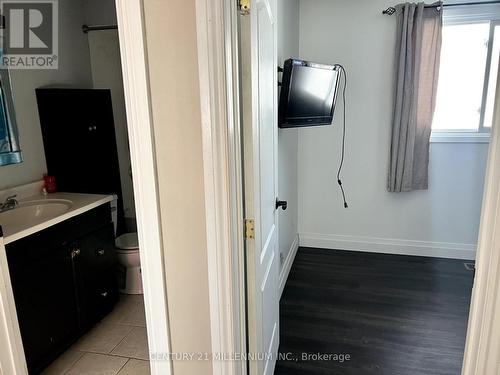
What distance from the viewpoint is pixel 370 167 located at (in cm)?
355

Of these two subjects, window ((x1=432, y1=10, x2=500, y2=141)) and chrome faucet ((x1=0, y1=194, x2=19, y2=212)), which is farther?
window ((x1=432, y1=10, x2=500, y2=141))

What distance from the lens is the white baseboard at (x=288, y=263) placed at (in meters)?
2.94

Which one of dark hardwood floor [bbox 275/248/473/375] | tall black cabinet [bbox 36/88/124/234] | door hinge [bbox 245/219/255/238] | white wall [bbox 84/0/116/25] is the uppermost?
white wall [bbox 84/0/116/25]

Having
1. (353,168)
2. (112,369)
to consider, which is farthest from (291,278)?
(112,369)

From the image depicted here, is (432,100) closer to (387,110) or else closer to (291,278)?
(387,110)

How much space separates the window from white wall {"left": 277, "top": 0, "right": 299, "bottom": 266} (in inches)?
51.4

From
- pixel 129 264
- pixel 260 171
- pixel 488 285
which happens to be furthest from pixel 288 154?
pixel 488 285

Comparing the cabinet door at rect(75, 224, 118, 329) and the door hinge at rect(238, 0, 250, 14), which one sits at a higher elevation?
the door hinge at rect(238, 0, 250, 14)

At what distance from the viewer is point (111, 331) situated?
2428mm

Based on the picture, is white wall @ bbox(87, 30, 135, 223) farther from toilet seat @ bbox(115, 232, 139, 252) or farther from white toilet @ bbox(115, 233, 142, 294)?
white toilet @ bbox(115, 233, 142, 294)

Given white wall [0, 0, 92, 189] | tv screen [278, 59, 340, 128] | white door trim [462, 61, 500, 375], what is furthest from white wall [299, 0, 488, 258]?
white door trim [462, 61, 500, 375]

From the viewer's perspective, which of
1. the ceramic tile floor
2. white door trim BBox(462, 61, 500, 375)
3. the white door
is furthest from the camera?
the ceramic tile floor

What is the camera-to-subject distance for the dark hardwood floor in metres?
2.12

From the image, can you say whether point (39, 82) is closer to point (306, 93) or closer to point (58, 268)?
point (58, 268)
